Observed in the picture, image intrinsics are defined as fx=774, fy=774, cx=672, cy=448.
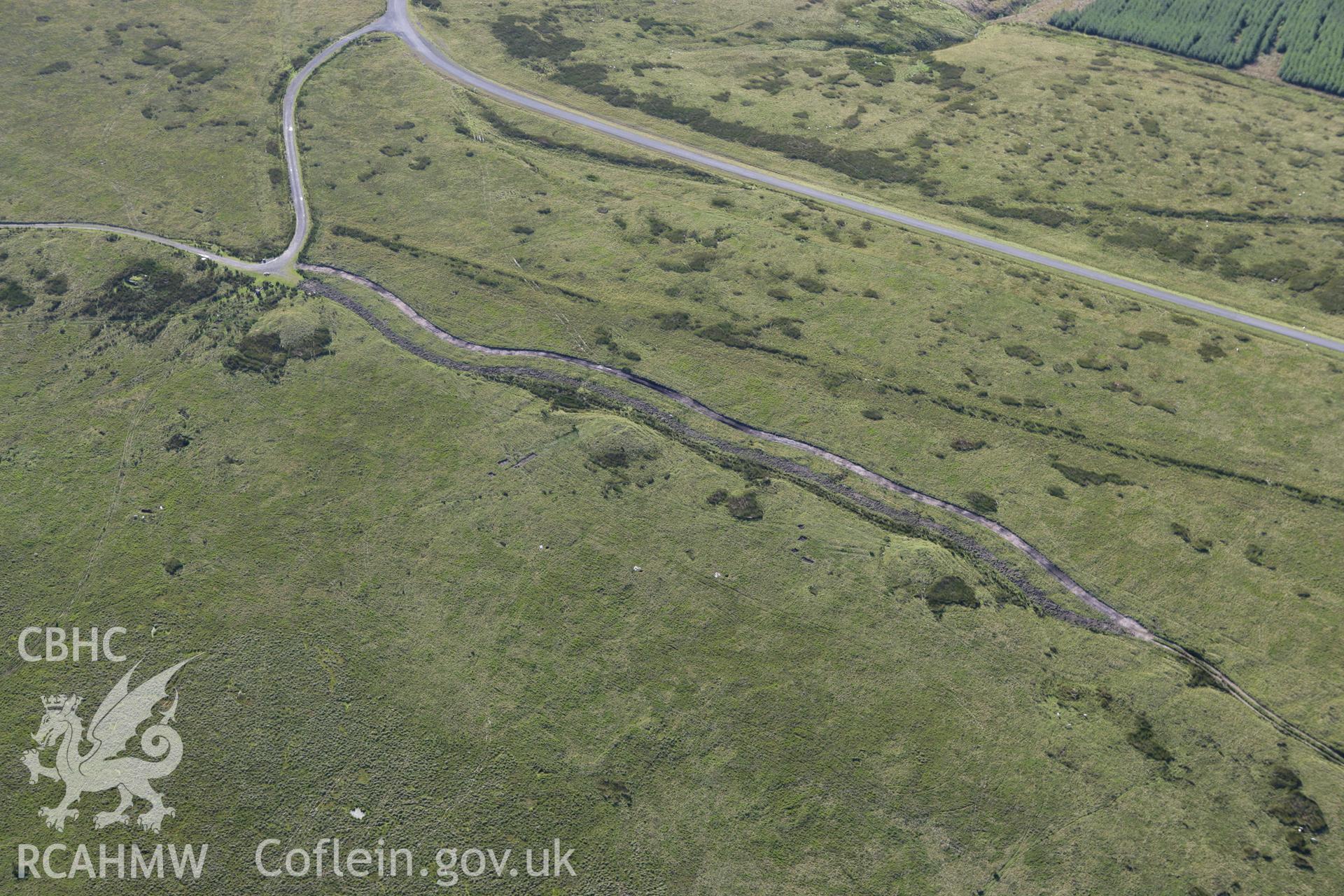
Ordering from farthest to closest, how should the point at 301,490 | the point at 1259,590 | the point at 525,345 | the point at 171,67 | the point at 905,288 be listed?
the point at 171,67 < the point at 905,288 < the point at 525,345 < the point at 301,490 < the point at 1259,590

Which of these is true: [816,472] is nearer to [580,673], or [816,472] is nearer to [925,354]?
[925,354]

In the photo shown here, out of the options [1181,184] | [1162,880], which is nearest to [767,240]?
[1181,184]

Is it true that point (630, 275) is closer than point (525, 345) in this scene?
No

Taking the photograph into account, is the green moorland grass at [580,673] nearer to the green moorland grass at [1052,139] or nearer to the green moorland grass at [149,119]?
the green moorland grass at [149,119]

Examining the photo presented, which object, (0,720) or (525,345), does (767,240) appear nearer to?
(525,345)

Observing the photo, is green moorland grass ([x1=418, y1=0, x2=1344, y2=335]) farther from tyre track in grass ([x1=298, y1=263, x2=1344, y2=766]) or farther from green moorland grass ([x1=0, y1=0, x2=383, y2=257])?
tyre track in grass ([x1=298, y1=263, x2=1344, y2=766])

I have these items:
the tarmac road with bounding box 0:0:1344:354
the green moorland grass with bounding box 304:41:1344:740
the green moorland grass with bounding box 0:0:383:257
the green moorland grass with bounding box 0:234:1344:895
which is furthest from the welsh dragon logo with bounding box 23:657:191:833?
the green moorland grass with bounding box 0:0:383:257

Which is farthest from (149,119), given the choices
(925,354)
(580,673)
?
(925,354)
